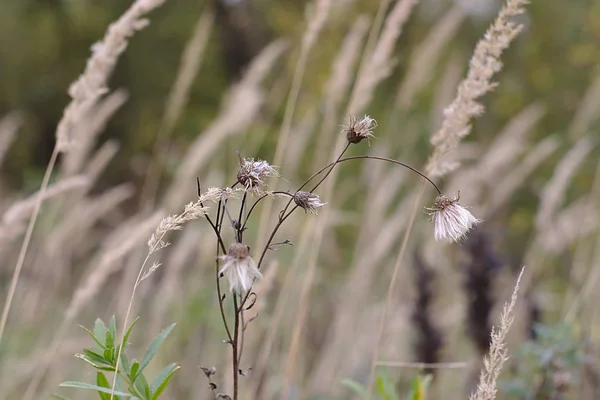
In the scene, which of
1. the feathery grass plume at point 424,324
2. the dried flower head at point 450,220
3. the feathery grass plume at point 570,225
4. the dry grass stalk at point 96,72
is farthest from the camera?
the feathery grass plume at point 570,225

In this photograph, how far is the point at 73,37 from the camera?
29.1ft

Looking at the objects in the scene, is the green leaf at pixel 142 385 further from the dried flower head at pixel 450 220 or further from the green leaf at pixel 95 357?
the dried flower head at pixel 450 220

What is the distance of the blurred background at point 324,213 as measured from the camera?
77.9 inches

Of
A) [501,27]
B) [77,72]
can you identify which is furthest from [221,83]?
[501,27]

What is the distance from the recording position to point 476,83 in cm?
127

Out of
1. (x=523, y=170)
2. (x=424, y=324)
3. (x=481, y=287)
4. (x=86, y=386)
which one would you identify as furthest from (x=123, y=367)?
(x=523, y=170)

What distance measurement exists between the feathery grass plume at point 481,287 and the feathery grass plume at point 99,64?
3.75 feet

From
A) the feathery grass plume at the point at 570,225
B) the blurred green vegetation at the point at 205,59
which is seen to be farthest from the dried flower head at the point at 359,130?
the blurred green vegetation at the point at 205,59

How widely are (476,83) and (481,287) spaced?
0.90 m

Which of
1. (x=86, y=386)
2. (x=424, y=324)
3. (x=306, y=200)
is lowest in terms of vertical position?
(x=86, y=386)

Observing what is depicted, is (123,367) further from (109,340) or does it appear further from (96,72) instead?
(96,72)

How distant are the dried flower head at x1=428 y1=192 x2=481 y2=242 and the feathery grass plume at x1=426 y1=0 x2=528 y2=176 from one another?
43 cm

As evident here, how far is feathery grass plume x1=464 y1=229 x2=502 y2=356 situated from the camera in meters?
1.96

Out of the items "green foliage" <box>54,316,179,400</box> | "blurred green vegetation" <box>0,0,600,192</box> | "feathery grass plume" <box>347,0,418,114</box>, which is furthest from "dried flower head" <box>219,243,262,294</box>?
"blurred green vegetation" <box>0,0,600,192</box>
